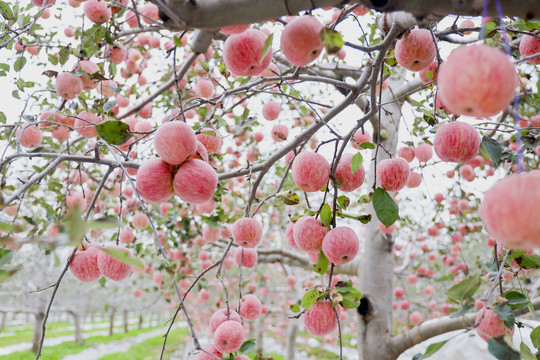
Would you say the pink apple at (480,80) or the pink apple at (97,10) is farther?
the pink apple at (97,10)

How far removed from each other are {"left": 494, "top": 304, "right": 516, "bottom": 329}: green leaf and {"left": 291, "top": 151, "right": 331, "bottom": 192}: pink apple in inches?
26.1

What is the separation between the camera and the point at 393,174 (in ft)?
4.47

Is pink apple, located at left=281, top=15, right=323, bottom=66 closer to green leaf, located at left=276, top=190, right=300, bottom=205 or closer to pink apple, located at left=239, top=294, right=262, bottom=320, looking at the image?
green leaf, located at left=276, top=190, right=300, bottom=205

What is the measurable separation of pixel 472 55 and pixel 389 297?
2429 mm

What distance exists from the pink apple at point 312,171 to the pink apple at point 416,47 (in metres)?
0.46

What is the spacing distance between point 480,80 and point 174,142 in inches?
30.6

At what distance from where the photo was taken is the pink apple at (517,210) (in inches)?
23.1

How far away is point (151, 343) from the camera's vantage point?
1783 centimetres

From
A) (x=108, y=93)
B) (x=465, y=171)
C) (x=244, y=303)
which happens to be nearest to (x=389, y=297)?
(x=244, y=303)

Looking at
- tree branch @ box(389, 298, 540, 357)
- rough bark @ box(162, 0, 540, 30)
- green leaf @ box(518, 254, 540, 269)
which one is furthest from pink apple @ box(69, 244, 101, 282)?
tree branch @ box(389, 298, 540, 357)

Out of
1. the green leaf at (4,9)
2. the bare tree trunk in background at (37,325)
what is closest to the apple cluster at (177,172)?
the green leaf at (4,9)

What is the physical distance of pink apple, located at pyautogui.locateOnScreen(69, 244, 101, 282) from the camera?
1306 mm

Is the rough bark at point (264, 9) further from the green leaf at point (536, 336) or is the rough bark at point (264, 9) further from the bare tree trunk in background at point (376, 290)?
the bare tree trunk in background at point (376, 290)

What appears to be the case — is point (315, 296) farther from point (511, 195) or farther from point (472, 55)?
point (472, 55)
